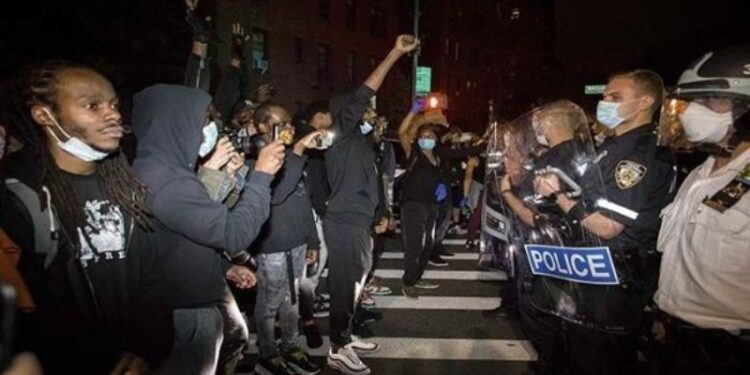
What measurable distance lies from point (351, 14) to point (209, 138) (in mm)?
32087

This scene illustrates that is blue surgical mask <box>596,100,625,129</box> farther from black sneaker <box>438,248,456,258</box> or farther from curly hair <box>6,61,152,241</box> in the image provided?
black sneaker <box>438,248,456,258</box>

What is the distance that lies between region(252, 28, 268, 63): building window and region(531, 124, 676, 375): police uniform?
84.7 feet

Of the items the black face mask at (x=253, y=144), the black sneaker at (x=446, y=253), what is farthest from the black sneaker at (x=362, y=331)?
the black sneaker at (x=446, y=253)

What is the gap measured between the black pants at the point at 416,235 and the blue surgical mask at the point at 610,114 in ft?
12.6

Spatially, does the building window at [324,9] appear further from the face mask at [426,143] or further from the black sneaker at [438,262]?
the face mask at [426,143]

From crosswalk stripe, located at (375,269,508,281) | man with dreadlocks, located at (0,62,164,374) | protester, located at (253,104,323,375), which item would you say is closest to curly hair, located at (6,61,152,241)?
man with dreadlocks, located at (0,62,164,374)

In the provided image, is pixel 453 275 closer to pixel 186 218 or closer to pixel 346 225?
pixel 346 225

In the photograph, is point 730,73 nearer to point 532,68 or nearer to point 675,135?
point 675,135

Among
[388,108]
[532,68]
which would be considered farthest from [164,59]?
[532,68]

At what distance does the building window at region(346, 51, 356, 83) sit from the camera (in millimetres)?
33375

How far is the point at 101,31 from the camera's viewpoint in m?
12.7

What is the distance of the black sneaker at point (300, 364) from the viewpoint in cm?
448

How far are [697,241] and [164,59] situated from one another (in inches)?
584

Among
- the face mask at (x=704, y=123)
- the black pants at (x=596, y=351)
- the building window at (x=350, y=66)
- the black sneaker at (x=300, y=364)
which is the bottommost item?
the black sneaker at (x=300, y=364)
